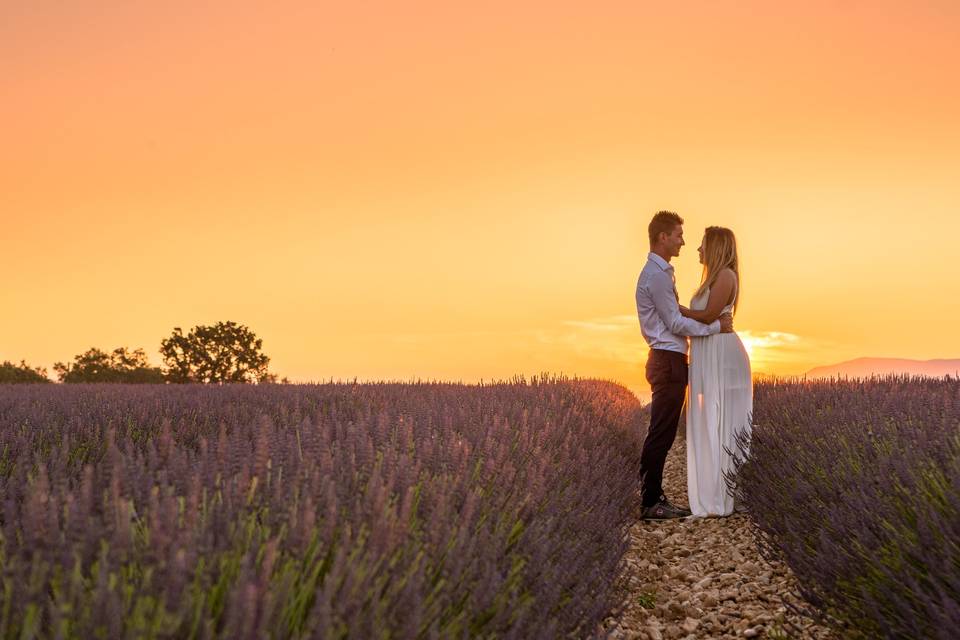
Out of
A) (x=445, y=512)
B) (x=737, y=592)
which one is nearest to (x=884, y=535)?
(x=737, y=592)

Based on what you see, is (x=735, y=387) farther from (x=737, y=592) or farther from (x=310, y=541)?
(x=310, y=541)

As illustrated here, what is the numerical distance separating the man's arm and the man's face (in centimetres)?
30

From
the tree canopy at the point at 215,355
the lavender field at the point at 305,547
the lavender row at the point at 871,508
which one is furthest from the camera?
the tree canopy at the point at 215,355

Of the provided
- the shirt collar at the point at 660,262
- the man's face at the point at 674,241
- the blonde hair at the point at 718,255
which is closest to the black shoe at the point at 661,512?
the blonde hair at the point at 718,255

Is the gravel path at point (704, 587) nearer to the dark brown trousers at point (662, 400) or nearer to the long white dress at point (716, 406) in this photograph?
the long white dress at point (716, 406)

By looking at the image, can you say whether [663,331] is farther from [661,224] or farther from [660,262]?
[661,224]

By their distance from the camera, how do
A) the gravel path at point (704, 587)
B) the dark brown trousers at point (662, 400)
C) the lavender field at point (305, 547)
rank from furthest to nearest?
the dark brown trousers at point (662, 400), the gravel path at point (704, 587), the lavender field at point (305, 547)

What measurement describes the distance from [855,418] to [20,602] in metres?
5.21

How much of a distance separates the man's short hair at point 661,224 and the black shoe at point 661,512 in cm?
222

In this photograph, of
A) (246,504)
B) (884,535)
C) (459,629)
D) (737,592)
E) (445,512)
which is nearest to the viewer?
(459,629)

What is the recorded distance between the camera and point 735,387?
6480 millimetres

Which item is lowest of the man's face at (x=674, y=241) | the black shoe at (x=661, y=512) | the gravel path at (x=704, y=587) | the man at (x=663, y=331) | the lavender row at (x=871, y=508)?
the gravel path at (x=704, y=587)

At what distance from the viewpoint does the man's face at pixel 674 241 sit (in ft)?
21.0

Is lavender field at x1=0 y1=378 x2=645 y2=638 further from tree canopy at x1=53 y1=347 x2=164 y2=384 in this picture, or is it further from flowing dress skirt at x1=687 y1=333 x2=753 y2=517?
tree canopy at x1=53 y1=347 x2=164 y2=384
